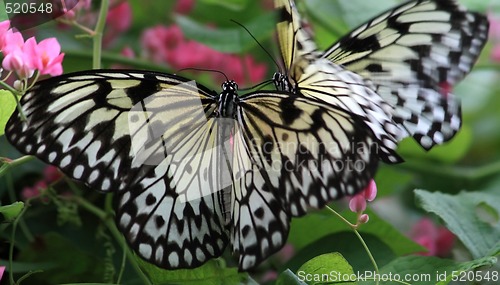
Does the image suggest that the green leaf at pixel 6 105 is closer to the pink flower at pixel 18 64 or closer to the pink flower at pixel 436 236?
the pink flower at pixel 18 64

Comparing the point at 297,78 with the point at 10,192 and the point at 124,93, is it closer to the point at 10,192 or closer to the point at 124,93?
the point at 124,93

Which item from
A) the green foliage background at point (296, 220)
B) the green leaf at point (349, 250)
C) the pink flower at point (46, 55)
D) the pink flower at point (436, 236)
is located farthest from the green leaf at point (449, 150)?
the pink flower at point (46, 55)

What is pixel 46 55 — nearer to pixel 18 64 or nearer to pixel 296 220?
pixel 18 64

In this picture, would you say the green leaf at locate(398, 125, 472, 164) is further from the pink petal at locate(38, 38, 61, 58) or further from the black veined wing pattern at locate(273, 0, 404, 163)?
the pink petal at locate(38, 38, 61, 58)

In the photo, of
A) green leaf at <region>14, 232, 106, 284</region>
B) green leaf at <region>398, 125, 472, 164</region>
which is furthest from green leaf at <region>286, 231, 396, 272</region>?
green leaf at <region>398, 125, 472, 164</region>

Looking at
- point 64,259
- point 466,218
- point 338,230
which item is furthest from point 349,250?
point 64,259
